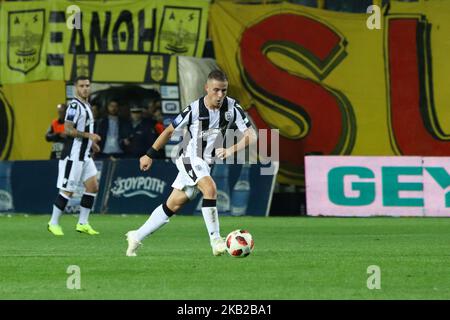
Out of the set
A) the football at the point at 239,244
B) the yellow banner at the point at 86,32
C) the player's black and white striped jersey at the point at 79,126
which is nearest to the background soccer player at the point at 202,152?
the football at the point at 239,244

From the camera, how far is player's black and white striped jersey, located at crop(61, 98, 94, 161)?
18.8 meters

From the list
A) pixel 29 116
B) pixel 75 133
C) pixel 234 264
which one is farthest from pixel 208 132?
pixel 29 116

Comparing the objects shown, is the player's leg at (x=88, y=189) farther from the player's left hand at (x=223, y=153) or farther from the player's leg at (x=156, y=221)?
the player's left hand at (x=223, y=153)

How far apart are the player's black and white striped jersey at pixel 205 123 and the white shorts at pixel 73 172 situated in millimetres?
5282

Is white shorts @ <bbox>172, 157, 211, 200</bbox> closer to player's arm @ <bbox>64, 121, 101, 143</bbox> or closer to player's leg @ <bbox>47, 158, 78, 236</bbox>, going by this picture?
player's arm @ <bbox>64, 121, 101, 143</bbox>

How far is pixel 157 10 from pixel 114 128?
256cm

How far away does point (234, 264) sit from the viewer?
12.8 metres

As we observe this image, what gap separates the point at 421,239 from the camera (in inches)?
675

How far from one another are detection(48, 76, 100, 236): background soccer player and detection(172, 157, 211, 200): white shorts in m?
4.99

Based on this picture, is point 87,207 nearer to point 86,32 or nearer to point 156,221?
point 156,221

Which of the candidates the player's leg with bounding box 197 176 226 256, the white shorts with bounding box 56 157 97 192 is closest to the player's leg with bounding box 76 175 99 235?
the white shorts with bounding box 56 157 97 192

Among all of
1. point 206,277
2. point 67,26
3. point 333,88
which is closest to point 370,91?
point 333,88

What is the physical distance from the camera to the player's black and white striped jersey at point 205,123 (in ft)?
46.0

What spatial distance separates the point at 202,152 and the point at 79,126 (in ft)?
17.3
